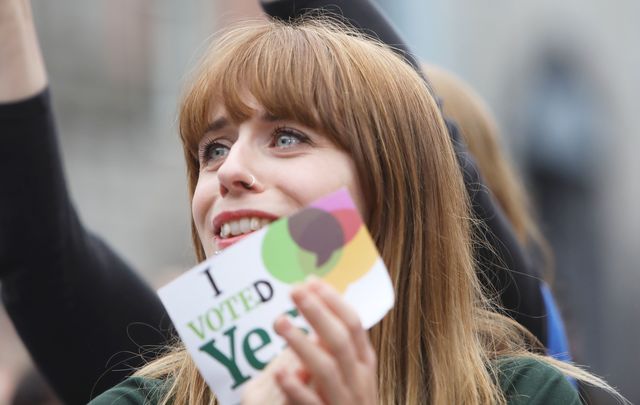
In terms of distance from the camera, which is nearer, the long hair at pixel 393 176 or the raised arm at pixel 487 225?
the long hair at pixel 393 176

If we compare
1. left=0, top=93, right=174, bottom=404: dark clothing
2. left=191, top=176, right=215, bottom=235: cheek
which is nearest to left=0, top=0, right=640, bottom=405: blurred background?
left=0, top=93, right=174, bottom=404: dark clothing

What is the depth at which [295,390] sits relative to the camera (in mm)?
1662

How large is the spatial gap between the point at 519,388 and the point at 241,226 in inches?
23.7

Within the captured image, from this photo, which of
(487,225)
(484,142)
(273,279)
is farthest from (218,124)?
(484,142)

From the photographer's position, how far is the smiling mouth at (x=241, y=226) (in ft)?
6.79

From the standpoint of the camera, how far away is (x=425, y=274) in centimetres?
232

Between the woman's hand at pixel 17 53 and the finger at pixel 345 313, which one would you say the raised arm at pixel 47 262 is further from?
the finger at pixel 345 313

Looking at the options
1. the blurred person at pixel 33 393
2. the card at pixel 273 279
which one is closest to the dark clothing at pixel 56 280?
the card at pixel 273 279

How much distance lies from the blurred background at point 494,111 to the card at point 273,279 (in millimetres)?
5173

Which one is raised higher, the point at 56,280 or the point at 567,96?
the point at 56,280

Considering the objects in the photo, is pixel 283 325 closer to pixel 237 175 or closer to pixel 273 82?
pixel 237 175

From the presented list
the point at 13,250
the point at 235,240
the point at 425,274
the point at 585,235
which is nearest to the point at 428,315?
the point at 425,274

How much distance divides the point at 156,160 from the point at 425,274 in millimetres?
8239

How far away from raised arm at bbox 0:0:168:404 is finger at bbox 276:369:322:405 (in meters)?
0.97
